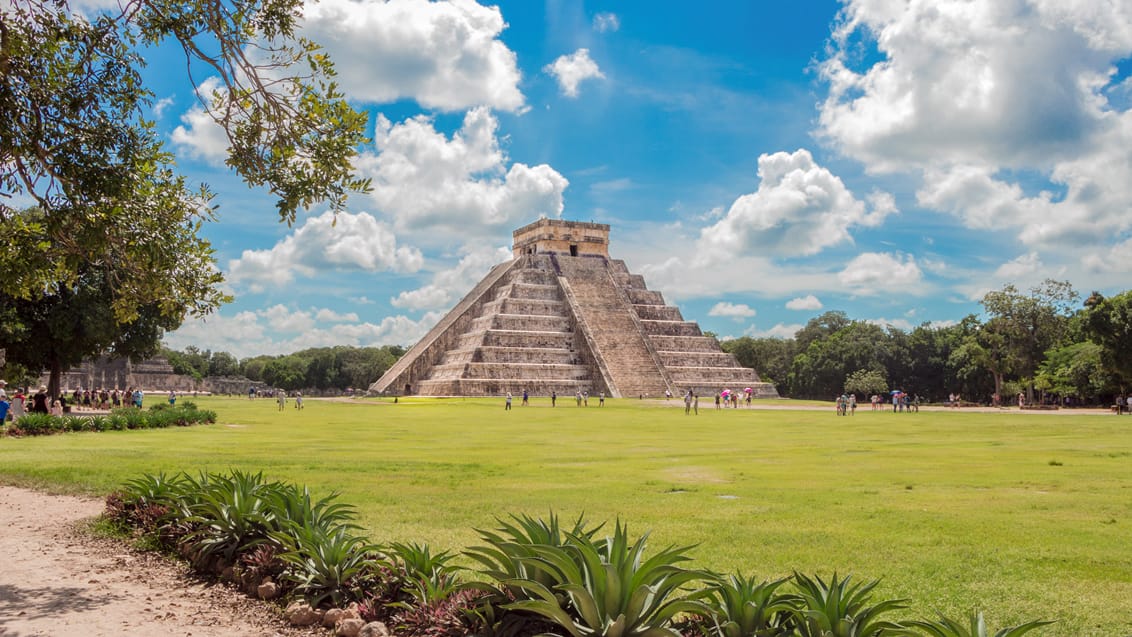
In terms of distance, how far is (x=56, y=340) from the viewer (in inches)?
1169

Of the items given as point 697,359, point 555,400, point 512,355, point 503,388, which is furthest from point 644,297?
point 555,400

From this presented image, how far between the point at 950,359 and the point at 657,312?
82.5 ft

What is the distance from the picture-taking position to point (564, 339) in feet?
205

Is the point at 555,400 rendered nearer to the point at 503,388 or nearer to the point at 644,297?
the point at 503,388

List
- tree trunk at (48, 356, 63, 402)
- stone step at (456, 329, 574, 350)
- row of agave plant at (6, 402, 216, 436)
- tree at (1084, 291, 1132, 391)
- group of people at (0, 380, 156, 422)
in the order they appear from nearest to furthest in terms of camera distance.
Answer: row of agave plant at (6, 402, 216, 436) < group of people at (0, 380, 156, 422) < tree trunk at (48, 356, 63, 402) < tree at (1084, 291, 1132, 391) < stone step at (456, 329, 574, 350)

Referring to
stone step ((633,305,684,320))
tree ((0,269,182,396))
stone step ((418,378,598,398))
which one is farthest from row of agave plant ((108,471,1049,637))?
stone step ((633,305,684,320))

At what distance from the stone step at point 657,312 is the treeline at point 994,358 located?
16246 mm

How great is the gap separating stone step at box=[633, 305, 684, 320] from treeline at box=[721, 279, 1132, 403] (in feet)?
53.3

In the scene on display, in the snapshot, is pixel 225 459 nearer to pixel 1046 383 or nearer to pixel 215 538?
pixel 215 538

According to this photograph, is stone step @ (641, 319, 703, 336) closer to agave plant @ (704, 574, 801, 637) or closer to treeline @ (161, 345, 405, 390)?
treeline @ (161, 345, 405, 390)

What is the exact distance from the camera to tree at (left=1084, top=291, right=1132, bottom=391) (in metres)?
45.1

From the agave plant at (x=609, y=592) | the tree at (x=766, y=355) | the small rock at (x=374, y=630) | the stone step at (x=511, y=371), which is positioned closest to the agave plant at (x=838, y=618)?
the agave plant at (x=609, y=592)

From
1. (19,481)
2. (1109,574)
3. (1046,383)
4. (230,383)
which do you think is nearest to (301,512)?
(1109,574)

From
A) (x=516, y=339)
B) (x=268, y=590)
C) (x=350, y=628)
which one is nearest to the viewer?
(x=350, y=628)
